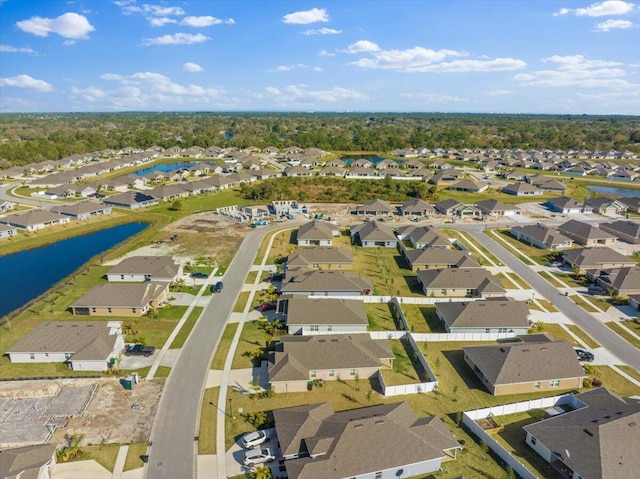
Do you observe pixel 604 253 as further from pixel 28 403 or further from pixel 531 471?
pixel 28 403

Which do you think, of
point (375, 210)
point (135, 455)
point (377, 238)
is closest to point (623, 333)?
point (377, 238)

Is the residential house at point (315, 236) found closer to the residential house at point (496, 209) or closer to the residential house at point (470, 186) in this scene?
the residential house at point (496, 209)

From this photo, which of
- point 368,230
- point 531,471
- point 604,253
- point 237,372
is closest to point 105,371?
point 237,372

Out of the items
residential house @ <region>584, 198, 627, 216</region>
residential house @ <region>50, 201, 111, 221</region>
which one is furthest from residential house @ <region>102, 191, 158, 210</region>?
residential house @ <region>584, 198, 627, 216</region>

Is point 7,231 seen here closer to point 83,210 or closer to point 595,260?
point 83,210

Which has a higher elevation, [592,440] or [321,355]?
[321,355]

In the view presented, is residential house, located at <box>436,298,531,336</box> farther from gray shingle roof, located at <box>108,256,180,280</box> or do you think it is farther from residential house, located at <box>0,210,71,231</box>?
residential house, located at <box>0,210,71,231</box>

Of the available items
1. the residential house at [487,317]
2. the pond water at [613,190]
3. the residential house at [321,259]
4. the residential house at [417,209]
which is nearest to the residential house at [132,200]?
the residential house at [321,259]
